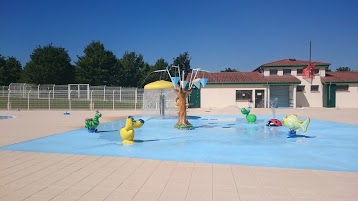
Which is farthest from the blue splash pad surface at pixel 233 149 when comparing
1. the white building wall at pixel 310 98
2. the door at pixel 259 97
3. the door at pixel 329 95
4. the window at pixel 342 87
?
the window at pixel 342 87

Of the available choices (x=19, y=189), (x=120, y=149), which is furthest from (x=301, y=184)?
(x=120, y=149)

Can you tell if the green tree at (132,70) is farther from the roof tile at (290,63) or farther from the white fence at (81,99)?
the roof tile at (290,63)

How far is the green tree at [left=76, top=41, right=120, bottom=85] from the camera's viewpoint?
4850cm

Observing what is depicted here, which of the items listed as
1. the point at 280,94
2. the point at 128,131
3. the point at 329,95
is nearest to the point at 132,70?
the point at 280,94

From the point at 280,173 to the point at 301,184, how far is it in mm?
767

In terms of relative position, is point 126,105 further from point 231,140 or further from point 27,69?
point 27,69

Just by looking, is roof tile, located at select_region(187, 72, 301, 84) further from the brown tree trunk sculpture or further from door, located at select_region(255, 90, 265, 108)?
the brown tree trunk sculpture

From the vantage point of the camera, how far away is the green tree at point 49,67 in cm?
4791

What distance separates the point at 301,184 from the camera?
5250mm

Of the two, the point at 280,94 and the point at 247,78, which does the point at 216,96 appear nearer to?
the point at 247,78

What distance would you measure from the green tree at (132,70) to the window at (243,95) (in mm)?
24651

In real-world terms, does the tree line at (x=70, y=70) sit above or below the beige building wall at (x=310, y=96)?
above

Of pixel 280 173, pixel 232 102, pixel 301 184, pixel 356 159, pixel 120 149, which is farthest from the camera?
pixel 232 102

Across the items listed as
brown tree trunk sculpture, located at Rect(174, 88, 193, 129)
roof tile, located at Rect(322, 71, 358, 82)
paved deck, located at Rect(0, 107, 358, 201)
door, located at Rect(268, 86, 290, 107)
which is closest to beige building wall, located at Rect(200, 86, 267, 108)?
door, located at Rect(268, 86, 290, 107)
